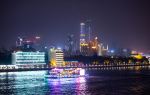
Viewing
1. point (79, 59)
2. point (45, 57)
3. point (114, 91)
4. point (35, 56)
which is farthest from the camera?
point (79, 59)

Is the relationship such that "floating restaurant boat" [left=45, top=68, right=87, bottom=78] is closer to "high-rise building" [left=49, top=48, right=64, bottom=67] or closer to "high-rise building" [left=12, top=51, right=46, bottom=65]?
"high-rise building" [left=12, top=51, right=46, bottom=65]

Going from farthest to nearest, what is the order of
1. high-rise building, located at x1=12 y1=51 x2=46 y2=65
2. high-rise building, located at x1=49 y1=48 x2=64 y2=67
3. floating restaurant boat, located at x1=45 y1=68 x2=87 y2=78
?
high-rise building, located at x1=49 y1=48 x2=64 y2=67 < high-rise building, located at x1=12 y1=51 x2=46 y2=65 < floating restaurant boat, located at x1=45 y1=68 x2=87 y2=78

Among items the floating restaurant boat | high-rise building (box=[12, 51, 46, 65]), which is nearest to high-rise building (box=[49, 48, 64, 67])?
high-rise building (box=[12, 51, 46, 65])

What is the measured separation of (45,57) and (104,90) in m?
72.5

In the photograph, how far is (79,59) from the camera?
121750mm

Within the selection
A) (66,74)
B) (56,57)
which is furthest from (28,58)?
(66,74)

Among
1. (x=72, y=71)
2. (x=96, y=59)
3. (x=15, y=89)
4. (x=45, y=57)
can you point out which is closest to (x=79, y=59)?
(x=96, y=59)

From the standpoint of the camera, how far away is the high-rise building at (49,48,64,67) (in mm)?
107375

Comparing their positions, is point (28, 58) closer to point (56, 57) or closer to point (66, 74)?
point (56, 57)

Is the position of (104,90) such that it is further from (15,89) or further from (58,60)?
(58,60)

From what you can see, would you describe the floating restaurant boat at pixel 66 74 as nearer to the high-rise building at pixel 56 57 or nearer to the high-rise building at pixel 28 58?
the high-rise building at pixel 28 58

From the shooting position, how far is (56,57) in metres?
109

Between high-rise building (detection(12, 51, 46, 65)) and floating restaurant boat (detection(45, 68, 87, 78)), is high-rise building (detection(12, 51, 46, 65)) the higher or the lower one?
the higher one

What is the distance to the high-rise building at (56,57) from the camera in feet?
352
